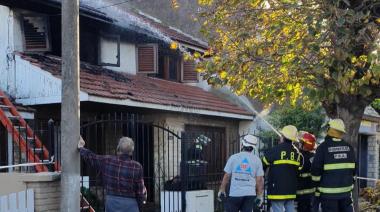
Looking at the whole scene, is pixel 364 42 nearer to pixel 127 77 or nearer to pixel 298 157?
pixel 298 157

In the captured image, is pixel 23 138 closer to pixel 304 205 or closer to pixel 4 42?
pixel 4 42

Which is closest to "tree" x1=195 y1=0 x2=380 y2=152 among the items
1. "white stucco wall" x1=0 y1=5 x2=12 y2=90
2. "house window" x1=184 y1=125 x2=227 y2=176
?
"house window" x1=184 y1=125 x2=227 y2=176

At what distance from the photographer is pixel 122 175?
281 inches

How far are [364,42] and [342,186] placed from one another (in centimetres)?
216

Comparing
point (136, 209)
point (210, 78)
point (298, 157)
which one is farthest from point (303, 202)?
point (136, 209)

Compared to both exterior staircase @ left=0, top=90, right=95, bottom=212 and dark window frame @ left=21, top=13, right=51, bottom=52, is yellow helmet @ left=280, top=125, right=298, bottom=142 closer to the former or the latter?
exterior staircase @ left=0, top=90, right=95, bottom=212

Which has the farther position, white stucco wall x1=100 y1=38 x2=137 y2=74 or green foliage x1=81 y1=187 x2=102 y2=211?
white stucco wall x1=100 y1=38 x2=137 y2=74

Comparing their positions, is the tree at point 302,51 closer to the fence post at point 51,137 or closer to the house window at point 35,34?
the fence post at point 51,137

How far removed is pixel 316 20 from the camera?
857cm

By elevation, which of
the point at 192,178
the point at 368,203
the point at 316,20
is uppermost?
the point at 316,20

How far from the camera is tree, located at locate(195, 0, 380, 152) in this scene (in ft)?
27.2

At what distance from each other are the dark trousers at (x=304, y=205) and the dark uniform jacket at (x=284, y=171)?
64cm

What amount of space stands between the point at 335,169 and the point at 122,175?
10.3 feet

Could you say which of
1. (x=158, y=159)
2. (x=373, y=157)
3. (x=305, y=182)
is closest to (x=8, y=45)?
(x=158, y=159)
